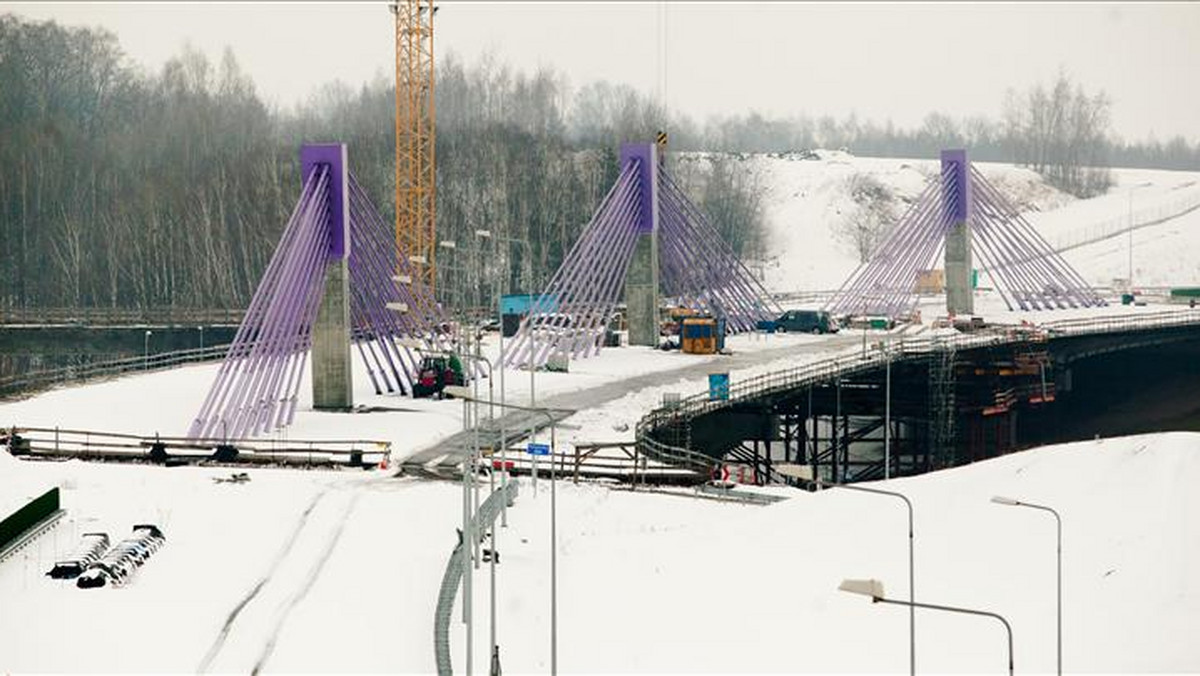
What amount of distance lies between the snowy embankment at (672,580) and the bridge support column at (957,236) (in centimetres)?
7133

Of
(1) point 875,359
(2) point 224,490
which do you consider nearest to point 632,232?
(1) point 875,359

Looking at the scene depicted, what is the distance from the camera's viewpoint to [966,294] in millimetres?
129875

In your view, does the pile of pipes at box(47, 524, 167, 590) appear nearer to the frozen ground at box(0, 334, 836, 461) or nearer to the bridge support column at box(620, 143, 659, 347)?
the frozen ground at box(0, 334, 836, 461)

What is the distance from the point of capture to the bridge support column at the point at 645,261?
112 m

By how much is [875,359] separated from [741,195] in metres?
101

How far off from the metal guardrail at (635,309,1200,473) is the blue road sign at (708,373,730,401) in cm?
34

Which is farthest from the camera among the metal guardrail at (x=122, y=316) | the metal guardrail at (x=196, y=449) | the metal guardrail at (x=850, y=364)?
the metal guardrail at (x=122, y=316)

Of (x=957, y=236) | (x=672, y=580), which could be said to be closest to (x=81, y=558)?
(x=672, y=580)

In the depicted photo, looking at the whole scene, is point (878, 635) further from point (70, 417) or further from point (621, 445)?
point (70, 417)

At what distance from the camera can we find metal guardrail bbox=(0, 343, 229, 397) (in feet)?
326

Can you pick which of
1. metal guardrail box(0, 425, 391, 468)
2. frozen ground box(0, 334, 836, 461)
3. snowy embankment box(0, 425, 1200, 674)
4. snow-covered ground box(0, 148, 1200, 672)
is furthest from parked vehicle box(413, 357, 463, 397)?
snowy embankment box(0, 425, 1200, 674)

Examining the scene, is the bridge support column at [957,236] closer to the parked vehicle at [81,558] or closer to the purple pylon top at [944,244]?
the purple pylon top at [944,244]

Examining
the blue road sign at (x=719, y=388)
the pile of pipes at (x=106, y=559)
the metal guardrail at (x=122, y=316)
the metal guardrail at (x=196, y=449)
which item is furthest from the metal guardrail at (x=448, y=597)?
the metal guardrail at (x=122, y=316)

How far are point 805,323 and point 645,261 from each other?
52.2 feet
